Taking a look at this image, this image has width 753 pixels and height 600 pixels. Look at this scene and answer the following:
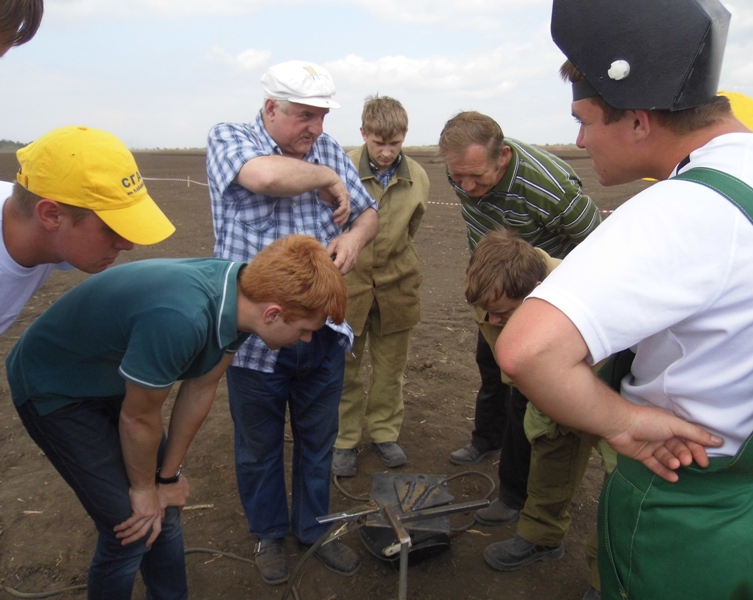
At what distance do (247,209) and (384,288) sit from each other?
1.36 m

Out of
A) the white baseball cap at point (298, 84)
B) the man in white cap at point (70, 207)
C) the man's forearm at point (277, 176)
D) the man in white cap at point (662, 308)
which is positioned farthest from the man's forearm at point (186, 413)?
the man in white cap at point (662, 308)

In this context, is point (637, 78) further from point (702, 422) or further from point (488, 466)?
point (488, 466)

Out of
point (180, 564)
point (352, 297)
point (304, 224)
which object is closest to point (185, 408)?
point (180, 564)

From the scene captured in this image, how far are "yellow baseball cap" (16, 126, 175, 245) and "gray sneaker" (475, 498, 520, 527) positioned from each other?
2.39 m

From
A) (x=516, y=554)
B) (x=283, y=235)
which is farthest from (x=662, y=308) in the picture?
(x=516, y=554)

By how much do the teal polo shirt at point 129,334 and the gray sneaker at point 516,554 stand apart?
1.82 metres

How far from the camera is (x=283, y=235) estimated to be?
2684mm

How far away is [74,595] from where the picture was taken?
2824mm

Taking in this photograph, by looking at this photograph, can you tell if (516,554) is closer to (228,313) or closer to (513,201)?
(513,201)

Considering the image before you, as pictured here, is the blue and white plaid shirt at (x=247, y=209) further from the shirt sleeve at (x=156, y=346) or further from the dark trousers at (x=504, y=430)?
the dark trousers at (x=504, y=430)

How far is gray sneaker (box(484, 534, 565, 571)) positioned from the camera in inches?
119

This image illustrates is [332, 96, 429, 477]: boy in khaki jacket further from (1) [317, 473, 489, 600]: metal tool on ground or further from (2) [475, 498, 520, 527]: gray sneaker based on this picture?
(1) [317, 473, 489, 600]: metal tool on ground

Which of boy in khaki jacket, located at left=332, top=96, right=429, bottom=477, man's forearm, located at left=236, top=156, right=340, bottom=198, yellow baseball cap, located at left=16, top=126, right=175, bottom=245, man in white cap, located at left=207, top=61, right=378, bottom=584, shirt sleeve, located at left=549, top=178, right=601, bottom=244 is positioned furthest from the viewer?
boy in khaki jacket, located at left=332, top=96, right=429, bottom=477

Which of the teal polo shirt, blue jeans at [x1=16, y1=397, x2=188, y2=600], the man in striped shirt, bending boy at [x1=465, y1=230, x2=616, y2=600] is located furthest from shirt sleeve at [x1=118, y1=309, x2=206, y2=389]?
the man in striped shirt
